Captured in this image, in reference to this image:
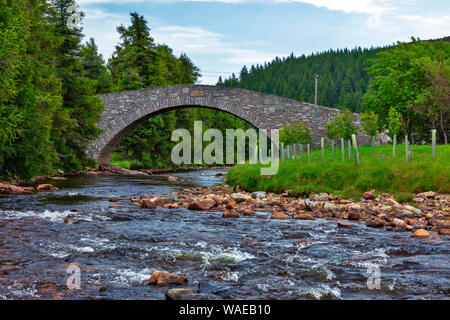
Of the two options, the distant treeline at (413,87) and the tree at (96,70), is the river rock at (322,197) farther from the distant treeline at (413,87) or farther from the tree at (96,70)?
the tree at (96,70)

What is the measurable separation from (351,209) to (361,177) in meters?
2.67

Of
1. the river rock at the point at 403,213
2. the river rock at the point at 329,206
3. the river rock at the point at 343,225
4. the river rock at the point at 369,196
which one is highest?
the river rock at the point at 369,196

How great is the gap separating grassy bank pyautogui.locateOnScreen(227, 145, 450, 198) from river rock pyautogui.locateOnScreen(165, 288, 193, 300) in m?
8.03

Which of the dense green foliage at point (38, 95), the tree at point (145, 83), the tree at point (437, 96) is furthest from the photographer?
the tree at point (145, 83)

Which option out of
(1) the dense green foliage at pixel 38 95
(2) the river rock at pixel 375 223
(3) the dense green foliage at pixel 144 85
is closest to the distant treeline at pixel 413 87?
(2) the river rock at pixel 375 223

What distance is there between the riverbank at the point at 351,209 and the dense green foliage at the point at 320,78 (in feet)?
314

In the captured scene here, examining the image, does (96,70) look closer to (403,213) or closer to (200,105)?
(200,105)

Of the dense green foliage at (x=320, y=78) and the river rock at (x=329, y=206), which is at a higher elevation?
the dense green foliage at (x=320, y=78)

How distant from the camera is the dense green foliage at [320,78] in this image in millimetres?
110938

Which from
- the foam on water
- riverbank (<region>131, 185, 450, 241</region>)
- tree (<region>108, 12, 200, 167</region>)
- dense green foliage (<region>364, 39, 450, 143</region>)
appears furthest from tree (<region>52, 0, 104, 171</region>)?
the foam on water

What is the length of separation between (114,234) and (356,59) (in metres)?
153

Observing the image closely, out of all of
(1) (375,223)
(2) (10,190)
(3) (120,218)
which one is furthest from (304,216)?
(2) (10,190)

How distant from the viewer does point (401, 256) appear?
5.50m
